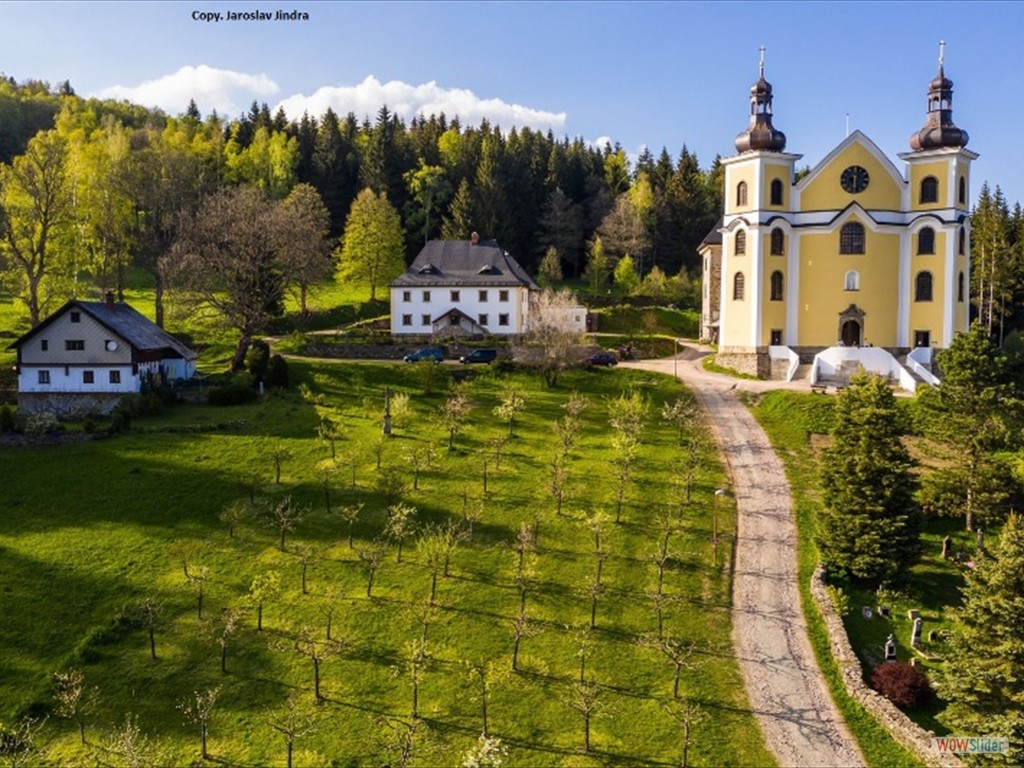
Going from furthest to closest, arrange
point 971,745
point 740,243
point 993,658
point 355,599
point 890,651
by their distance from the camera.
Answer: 1. point 740,243
2. point 355,599
3. point 890,651
4. point 993,658
5. point 971,745

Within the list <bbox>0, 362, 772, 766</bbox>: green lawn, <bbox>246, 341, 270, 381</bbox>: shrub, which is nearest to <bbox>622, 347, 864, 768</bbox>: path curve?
<bbox>0, 362, 772, 766</bbox>: green lawn

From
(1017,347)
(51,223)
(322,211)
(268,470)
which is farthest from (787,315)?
(51,223)

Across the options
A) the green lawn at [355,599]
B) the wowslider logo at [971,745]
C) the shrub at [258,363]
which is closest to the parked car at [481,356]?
the shrub at [258,363]

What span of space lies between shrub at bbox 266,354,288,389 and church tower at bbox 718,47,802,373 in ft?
93.2

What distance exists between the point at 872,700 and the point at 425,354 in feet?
122

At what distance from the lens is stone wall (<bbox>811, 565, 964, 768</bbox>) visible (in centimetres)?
2022

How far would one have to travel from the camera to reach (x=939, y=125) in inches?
2062

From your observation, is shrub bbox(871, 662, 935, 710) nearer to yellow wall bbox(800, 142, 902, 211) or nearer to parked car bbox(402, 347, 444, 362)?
parked car bbox(402, 347, 444, 362)

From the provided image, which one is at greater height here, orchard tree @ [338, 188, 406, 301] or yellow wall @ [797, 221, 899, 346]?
orchard tree @ [338, 188, 406, 301]

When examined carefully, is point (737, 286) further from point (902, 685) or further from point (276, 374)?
point (902, 685)

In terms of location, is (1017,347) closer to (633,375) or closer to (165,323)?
(633,375)

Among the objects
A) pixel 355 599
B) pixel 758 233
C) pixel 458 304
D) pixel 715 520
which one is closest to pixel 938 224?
pixel 758 233

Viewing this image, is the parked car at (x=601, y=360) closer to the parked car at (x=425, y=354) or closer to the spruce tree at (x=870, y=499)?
the parked car at (x=425, y=354)

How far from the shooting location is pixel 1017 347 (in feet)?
188
